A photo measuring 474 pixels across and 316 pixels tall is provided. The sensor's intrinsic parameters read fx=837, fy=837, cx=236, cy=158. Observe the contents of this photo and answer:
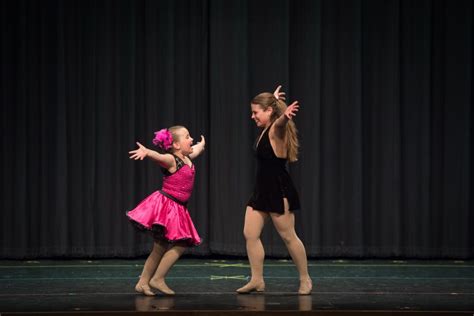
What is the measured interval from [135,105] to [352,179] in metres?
2.10

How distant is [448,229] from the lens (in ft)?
25.3

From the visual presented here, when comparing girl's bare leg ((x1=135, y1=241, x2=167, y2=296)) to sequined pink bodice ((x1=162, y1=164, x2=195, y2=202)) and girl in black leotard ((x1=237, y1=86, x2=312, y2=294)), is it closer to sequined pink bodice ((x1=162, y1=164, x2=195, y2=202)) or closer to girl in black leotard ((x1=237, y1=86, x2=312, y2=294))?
sequined pink bodice ((x1=162, y1=164, x2=195, y2=202))

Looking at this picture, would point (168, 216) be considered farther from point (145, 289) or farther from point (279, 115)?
point (279, 115)

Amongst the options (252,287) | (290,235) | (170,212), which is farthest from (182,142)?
(252,287)

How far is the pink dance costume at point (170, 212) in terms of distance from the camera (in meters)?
5.21

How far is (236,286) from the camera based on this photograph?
5887 mm

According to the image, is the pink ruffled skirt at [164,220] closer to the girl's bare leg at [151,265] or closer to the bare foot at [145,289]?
the girl's bare leg at [151,265]

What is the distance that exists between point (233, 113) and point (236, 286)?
2.19 m

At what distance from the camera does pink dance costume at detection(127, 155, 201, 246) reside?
521 cm

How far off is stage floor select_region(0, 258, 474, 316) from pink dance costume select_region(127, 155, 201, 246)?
39 cm

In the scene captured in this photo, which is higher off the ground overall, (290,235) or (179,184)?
(179,184)

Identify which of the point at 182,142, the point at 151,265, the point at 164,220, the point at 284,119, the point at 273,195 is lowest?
the point at 151,265

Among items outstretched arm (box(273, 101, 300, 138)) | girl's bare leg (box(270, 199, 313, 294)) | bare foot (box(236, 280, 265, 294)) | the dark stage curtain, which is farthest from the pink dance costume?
the dark stage curtain

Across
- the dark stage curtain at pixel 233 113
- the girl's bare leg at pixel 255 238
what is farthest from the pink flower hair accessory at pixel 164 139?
the dark stage curtain at pixel 233 113
